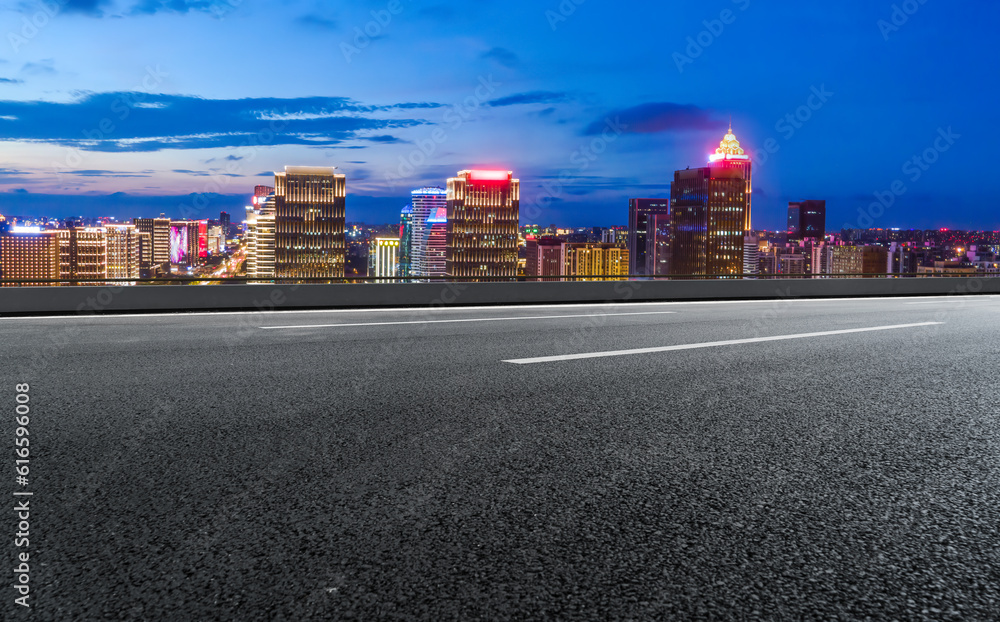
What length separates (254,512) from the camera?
341 centimetres

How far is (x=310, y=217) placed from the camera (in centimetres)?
2717

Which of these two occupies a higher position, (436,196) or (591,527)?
(436,196)

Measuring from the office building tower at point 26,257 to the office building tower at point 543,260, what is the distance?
1095 cm

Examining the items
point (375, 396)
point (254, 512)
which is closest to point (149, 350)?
point (375, 396)

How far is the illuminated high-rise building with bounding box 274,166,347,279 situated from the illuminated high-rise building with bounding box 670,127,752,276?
53.2ft

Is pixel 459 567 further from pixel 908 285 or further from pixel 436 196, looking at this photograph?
pixel 436 196

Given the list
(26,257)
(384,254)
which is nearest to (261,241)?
(384,254)

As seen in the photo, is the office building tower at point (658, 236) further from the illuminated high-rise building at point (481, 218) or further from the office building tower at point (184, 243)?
the office building tower at point (184, 243)

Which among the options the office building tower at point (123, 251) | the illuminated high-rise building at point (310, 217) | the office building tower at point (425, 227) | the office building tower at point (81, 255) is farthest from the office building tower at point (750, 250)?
the office building tower at point (81, 255)

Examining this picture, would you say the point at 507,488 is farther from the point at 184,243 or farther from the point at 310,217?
the point at 310,217

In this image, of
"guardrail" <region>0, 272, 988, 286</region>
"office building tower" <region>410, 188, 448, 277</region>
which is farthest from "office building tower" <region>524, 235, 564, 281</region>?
"office building tower" <region>410, 188, 448, 277</region>

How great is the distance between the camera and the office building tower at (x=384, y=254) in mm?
20820

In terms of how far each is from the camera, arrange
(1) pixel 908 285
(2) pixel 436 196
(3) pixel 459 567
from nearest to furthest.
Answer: (3) pixel 459 567 → (1) pixel 908 285 → (2) pixel 436 196

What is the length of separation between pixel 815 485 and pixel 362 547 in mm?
2394
